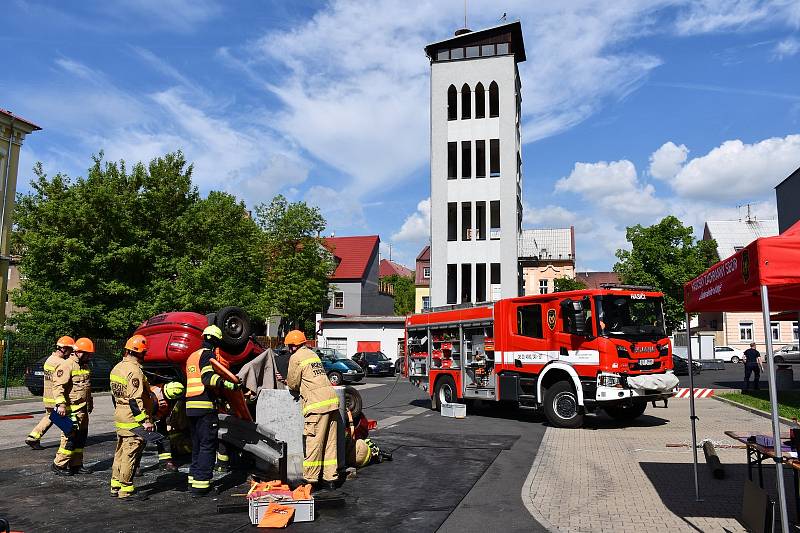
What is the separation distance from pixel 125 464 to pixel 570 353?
30.5 ft

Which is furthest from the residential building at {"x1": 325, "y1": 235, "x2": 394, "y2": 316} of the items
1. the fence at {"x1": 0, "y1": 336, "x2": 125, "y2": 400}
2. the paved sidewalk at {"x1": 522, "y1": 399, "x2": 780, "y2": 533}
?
the paved sidewalk at {"x1": 522, "y1": 399, "x2": 780, "y2": 533}

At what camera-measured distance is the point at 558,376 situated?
14.0 meters

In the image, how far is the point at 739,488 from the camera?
25.8ft

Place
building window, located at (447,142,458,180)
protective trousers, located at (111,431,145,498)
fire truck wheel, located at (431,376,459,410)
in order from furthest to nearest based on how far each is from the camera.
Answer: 1. building window, located at (447,142,458,180)
2. fire truck wheel, located at (431,376,459,410)
3. protective trousers, located at (111,431,145,498)

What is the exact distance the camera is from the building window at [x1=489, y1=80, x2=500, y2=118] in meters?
37.2

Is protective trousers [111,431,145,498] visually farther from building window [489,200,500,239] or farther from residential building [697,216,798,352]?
Result: residential building [697,216,798,352]

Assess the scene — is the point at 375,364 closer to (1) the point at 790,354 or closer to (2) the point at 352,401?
(2) the point at 352,401

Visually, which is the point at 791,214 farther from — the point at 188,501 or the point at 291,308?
the point at 291,308

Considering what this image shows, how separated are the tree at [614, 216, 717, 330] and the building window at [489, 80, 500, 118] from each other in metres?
14.1

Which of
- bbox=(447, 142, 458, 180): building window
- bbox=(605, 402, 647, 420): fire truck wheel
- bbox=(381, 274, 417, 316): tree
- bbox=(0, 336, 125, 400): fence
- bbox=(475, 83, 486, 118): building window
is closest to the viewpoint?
bbox=(605, 402, 647, 420): fire truck wheel

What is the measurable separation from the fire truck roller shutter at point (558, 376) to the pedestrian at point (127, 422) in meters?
8.82

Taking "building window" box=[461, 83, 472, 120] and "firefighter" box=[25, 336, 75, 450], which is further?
"building window" box=[461, 83, 472, 120]

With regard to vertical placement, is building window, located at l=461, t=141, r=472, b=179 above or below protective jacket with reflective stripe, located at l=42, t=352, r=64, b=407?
above

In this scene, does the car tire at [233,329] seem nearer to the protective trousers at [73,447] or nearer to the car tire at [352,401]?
the car tire at [352,401]
